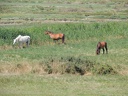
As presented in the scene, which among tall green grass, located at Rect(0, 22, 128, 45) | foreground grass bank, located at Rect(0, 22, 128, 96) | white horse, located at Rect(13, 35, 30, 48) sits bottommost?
tall green grass, located at Rect(0, 22, 128, 45)

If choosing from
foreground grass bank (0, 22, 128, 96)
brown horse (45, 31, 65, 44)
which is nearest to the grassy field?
foreground grass bank (0, 22, 128, 96)

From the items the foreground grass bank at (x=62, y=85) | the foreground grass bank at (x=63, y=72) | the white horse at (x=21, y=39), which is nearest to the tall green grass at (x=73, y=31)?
the white horse at (x=21, y=39)

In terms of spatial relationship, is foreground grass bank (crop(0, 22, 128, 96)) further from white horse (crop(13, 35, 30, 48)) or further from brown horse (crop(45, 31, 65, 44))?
brown horse (crop(45, 31, 65, 44))

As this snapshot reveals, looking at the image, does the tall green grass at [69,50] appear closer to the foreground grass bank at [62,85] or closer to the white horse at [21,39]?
the white horse at [21,39]

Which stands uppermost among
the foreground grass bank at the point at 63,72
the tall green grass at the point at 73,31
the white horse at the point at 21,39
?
the foreground grass bank at the point at 63,72

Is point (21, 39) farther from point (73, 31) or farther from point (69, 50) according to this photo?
point (73, 31)

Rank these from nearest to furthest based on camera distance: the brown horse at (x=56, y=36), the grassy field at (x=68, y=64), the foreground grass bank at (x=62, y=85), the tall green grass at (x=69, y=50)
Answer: the foreground grass bank at (x=62, y=85), the grassy field at (x=68, y=64), the tall green grass at (x=69, y=50), the brown horse at (x=56, y=36)

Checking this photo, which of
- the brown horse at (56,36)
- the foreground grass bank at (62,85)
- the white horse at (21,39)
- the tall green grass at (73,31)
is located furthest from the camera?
the brown horse at (56,36)

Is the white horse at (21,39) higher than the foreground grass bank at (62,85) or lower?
lower

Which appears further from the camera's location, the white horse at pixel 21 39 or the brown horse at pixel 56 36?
the brown horse at pixel 56 36

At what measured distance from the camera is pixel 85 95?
15344 millimetres

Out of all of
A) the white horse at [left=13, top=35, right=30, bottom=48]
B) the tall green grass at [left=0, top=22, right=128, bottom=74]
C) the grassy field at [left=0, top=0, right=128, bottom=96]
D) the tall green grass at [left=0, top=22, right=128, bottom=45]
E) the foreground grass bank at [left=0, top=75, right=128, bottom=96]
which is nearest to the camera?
the foreground grass bank at [left=0, top=75, right=128, bottom=96]

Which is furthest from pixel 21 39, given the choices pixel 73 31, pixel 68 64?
pixel 68 64

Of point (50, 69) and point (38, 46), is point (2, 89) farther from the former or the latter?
point (38, 46)
